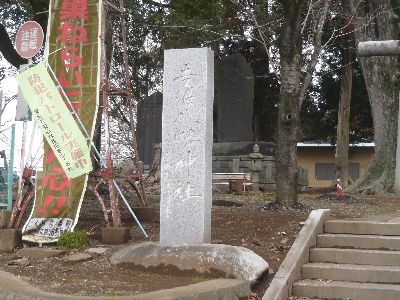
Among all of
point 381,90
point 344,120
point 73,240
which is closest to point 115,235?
point 73,240

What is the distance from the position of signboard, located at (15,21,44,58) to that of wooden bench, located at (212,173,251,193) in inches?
447

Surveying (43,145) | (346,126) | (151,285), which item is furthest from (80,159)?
(346,126)

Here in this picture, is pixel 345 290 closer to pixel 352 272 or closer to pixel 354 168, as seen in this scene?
pixel 352 272

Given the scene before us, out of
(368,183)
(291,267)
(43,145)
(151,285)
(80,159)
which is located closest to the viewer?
(151,285)

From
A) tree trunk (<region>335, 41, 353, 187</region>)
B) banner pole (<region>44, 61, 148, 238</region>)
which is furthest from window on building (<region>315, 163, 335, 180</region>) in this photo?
banner pole (<region>44, 61, 148, 238</region>)

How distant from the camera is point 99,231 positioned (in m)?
9.28

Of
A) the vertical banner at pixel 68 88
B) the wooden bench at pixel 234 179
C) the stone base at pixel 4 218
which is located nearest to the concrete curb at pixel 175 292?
the vertical banner at pixel 68 88

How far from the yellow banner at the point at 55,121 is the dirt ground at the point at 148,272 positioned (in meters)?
1.31

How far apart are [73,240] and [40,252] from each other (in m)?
0.51

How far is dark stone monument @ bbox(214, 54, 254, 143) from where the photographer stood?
2291 centimetres

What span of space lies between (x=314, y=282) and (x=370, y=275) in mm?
669

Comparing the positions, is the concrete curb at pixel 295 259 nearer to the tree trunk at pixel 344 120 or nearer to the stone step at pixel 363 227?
the stone step at pixel 363 227

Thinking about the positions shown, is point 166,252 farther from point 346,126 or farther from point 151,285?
point 346,126

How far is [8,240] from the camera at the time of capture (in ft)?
27.4
